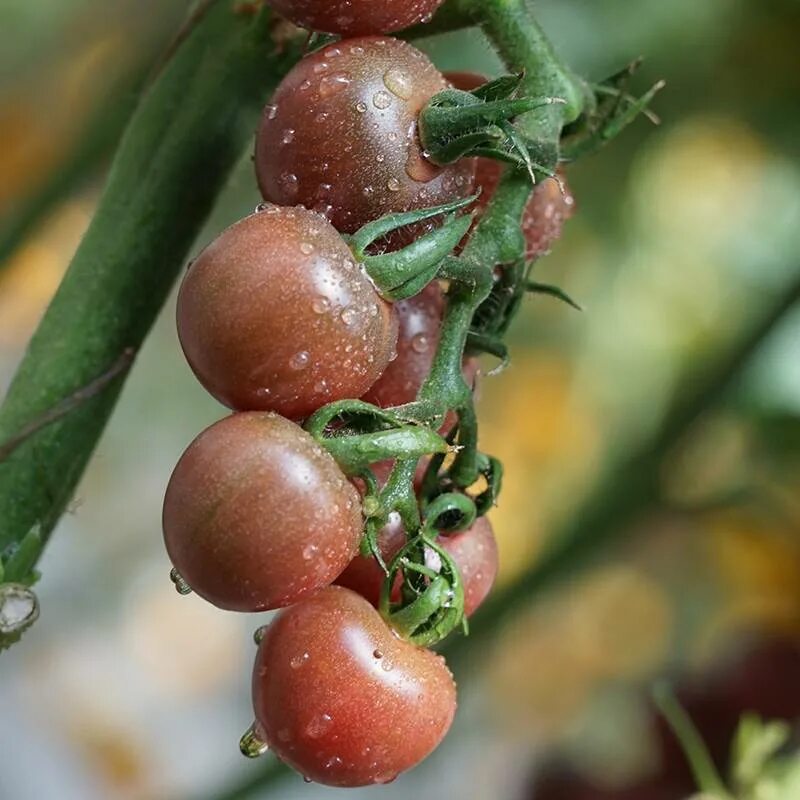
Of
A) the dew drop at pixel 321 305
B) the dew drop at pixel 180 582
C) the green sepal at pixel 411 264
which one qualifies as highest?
the dew drop at pixel 321 305

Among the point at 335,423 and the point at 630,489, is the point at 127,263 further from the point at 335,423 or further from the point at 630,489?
the point at 630,489

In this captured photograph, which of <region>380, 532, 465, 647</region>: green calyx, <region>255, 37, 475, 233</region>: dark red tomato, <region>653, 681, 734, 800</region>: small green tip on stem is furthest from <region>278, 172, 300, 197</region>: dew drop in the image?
<region>653, 681, 734, 800</region>: small green tip on stem

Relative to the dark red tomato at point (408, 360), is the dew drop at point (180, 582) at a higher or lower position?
higher

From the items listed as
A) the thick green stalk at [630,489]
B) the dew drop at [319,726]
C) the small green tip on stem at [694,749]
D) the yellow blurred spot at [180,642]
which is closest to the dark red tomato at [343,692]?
the dew drop at [319,726]

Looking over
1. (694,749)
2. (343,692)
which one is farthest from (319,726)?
(694,749)

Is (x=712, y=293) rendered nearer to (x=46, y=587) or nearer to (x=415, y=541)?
(x=46, y=587)

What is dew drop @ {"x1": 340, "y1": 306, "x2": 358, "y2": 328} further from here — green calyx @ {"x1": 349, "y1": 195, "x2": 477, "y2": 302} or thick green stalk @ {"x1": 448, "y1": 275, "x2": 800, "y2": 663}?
thick green stalk @ {"x1": 448, "y1": 275, "x2": 800, "y2": 663}

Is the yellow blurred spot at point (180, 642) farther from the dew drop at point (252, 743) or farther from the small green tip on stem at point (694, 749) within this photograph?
the dew drop at point (252, 743)
